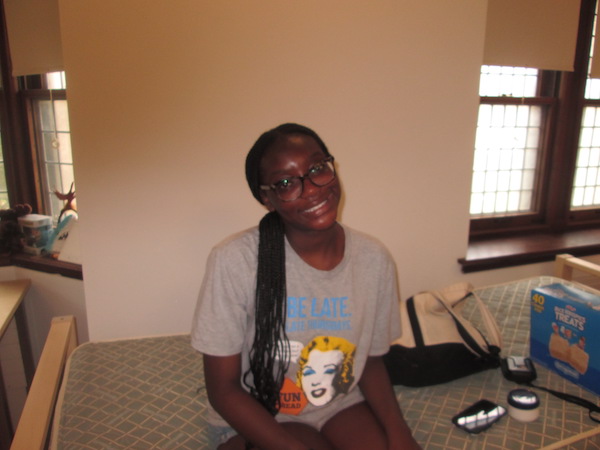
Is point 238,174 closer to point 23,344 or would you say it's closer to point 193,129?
point 193,129

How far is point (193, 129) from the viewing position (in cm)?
177

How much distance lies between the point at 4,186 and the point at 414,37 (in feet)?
7.57

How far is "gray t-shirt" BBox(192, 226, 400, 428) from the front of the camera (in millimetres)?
1025

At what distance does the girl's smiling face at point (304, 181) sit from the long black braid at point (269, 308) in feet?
0.09

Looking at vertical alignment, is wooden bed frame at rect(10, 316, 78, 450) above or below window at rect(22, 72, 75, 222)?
below

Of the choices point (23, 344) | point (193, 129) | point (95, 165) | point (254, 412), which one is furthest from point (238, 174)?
point (23, 344)

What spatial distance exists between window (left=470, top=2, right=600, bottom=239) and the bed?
4.14 feet

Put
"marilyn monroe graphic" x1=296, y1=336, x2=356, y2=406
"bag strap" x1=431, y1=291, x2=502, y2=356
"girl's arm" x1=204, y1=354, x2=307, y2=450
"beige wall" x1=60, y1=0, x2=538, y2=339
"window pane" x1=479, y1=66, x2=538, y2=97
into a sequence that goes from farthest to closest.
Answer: "window pane" x1=479, y1=66, x2=538, y2=97
"beige wall" x1=60, y1=0, x2=538, y2=339
"bag strap" x1=431, y1=291, x2=502, y2=356
"marilyn monroe graphic" x1=296, y1=336, x2=356, y2=406
"girl's arm" x1=204, y1=354, x2=307, y2=450

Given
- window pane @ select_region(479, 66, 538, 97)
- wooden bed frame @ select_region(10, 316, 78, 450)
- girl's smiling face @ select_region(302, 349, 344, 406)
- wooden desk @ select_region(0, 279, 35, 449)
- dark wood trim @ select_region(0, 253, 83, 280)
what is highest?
window pane @ select_region(479, 66, 538, 97)

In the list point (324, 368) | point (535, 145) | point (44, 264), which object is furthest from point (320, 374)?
point (535, 145)

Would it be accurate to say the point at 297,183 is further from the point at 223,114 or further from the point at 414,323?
the point at 223,114

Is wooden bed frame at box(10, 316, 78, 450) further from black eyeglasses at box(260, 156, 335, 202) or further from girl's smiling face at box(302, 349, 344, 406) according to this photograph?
black eyeglasses at box(260, 156, 335, 202)

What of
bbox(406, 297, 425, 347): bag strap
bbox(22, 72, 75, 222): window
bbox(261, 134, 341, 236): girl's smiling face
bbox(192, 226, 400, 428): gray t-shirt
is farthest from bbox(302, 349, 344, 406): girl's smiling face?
bbox(22, 72, 75, 222): window

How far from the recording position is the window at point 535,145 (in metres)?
2.57
